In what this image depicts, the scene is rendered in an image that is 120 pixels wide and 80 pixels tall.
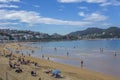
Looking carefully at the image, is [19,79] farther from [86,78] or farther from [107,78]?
[107,78]

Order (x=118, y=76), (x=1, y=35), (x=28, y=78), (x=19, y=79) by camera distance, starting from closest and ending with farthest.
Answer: (x=19, y=79), (x=28, y=78), (x=118, y=76), (x=1, y=35)

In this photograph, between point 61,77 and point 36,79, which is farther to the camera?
point 61,77

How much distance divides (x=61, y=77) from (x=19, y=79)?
5151 mm

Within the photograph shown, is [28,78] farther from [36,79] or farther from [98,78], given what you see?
[98,78]

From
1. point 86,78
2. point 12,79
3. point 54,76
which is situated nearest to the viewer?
point 12,79

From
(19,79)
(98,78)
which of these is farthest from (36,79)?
(98,78)

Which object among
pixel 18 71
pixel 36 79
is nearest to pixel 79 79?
pixel 36 79

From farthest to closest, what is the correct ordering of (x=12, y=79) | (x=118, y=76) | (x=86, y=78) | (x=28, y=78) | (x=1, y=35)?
(x=1, y=35)
(x=118, y=76)
(x=86, y=78)
(x=28, y=78)
(x=12, y=79)

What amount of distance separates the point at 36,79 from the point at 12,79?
3611 millimetres

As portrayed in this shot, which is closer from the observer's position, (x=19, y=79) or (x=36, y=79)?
(x=19, y=79)

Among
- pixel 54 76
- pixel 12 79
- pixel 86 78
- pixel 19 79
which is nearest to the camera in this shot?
pixel 12 79

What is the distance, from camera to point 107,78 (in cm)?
2809

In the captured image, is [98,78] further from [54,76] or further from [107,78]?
[54,76]

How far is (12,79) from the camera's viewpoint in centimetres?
2052
